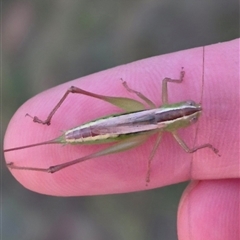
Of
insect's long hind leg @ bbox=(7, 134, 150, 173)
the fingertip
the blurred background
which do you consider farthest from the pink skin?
the blurred background

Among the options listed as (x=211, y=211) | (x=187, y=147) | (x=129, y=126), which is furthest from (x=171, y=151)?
(x=211, y=211)

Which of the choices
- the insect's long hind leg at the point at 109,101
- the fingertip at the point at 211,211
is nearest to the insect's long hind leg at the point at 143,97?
the insect's long hind leg at the point at 109,101

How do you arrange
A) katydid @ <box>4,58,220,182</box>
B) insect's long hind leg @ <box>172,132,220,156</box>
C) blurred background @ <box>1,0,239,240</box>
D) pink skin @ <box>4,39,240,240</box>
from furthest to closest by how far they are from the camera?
blurred background @ <box>1,0,239,240</box>
pink skin @ <box>4,39,240,240</box>
insect's long hind leg @ <box>172,132,220,156</box>
katydid @ <box>4,58,220,182</box>

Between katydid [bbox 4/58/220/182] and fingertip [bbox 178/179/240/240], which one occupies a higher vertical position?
katydid [bbox 4/58/220/182]

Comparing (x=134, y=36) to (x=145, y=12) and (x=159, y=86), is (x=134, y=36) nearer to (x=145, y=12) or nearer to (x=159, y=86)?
(x=145, y=12)

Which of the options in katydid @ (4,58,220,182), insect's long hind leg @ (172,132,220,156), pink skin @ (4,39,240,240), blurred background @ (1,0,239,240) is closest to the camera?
katydid @ (4,58,220,182)

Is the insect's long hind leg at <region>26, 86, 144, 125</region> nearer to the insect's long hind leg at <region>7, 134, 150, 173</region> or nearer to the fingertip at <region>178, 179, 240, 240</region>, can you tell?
the insect's long hind leg at <region>7, 134, 150, 173</region>

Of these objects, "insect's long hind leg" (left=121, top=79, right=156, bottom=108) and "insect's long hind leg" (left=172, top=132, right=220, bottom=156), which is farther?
"insect's long hind leg" (left=121, top=79, right=156, bottom=108)

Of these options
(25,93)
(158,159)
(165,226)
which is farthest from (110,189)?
(25,93)
